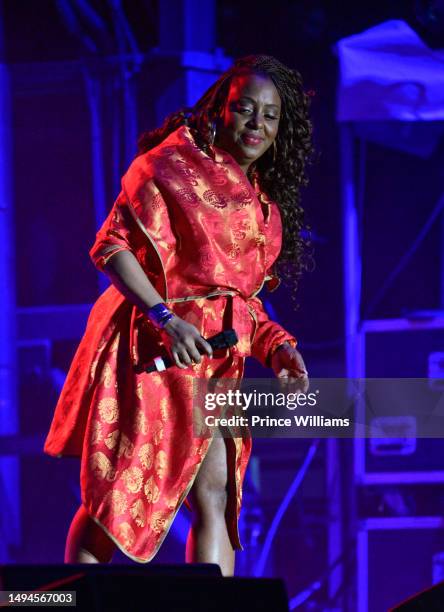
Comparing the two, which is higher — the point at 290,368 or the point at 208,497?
the point at 290,368

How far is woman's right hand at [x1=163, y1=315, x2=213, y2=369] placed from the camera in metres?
1.98

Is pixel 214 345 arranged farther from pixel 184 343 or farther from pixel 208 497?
pixel 208 497

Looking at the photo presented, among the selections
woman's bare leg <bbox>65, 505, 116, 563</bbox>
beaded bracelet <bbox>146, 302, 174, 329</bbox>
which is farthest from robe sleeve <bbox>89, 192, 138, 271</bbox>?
woman's bare leg <bbox>65, 505, 116, 563</bbox>

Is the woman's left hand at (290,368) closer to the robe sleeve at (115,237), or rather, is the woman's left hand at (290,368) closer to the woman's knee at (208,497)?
the woman's knee at (208,497)

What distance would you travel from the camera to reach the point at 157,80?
9.89 feet

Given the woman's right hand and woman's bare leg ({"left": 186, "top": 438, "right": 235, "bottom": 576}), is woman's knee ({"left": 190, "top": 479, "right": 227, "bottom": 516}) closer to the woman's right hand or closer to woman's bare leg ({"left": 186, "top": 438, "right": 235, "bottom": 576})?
woman's bare leg ({"left": 186, "top": 438, "right": 235, "bottom": 576})

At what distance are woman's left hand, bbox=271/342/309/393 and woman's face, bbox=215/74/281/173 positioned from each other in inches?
18.0

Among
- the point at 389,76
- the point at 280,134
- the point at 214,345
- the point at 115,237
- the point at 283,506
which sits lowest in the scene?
the point at 283,506

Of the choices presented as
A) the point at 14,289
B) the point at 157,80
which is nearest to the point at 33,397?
the point at 14,289

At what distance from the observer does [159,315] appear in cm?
201

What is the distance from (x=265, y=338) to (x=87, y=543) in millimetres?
625

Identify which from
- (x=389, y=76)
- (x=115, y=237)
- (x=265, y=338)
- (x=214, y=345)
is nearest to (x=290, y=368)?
(x=265, y=338)

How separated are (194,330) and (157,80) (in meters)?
1.27

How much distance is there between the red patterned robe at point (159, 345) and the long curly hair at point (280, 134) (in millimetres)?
116
